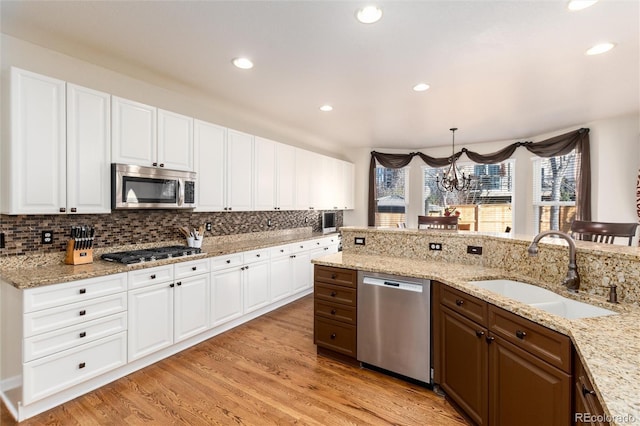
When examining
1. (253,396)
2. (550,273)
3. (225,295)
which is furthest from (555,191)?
(253,396)

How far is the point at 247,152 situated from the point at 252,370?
Result: 2570 millimetres

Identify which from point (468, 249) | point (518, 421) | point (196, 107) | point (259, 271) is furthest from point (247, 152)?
point (518, 421)

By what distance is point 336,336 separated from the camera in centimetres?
277

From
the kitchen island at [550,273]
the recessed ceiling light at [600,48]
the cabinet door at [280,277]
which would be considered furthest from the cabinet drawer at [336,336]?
the recessed ceiling light at [600,48]

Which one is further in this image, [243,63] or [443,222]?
[443,222]

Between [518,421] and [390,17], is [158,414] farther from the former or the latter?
[390,17]

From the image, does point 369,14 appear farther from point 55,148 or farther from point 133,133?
point 55,148

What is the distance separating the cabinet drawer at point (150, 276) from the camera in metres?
2.48

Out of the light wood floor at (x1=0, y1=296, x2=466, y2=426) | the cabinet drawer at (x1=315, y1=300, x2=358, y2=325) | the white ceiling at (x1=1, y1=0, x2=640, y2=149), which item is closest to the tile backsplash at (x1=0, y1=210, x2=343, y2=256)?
the light wood floor at (x1=0, y1=296, x2=466, y2=426)

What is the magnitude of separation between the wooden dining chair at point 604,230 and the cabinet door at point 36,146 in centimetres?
466

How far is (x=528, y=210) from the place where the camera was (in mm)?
5551

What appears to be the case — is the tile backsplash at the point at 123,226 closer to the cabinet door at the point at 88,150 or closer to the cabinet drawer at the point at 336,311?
the cabinet door at the point at 88,150

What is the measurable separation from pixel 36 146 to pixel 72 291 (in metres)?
1.08

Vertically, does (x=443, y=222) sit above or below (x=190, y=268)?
above
